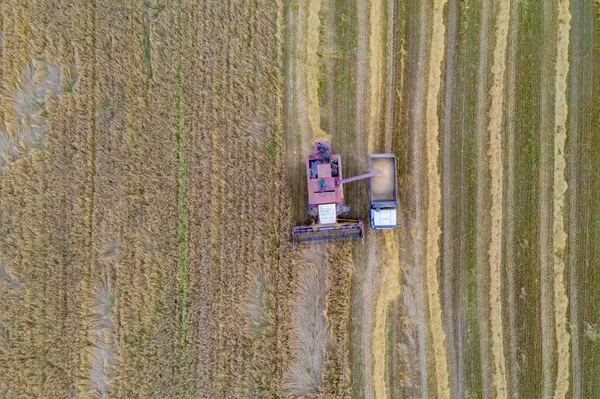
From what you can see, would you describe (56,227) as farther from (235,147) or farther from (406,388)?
(406,388)

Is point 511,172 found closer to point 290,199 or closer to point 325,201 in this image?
point 325,201

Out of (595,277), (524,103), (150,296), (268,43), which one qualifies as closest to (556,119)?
(524,103)

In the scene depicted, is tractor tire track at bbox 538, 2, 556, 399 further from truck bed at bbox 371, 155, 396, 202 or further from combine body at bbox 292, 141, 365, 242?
combine body at bbox 292, 141, 365, 242

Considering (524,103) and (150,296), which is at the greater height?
(524,103)

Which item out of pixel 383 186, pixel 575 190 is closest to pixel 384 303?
pixel 383 186

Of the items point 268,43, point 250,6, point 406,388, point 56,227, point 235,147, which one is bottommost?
point 406,388

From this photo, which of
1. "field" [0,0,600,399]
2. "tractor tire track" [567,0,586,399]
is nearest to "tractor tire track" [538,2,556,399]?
"field" [0,0,600,399]

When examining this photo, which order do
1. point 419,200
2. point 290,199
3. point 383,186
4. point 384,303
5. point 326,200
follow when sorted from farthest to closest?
1. point 384,303
2. point 419,200
3. point 290,199
4. point 383,186
5. point 326,200
